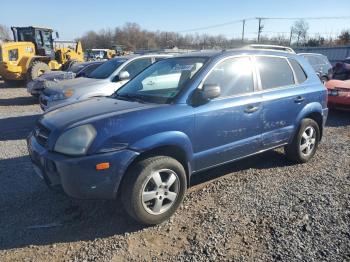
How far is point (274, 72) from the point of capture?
4840 mm

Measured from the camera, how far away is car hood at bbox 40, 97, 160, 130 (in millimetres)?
3445

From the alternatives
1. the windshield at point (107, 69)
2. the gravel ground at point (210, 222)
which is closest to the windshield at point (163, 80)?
the gravel ground at point (210, 222)

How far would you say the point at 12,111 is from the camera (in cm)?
1046

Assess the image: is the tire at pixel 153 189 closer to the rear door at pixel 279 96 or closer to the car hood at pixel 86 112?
the car hood at pixel 86 112

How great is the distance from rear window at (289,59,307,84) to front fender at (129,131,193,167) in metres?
2.42

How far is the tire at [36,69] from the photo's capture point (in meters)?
15.9

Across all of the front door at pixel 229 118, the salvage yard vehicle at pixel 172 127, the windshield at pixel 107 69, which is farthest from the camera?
the windshield at pixel 107 69

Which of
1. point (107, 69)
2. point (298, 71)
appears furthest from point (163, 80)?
point (107, 69)

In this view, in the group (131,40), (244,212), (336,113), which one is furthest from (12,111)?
(131,40)

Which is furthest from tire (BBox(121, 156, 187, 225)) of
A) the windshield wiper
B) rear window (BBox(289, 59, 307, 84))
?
rear window (BBox(289, 59, 307, 84))

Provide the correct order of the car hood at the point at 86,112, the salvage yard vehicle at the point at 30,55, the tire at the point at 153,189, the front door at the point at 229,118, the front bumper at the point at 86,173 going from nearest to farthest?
1. the front bumper at the point at 86,173
2. the tire at the point at 153,189
3. the car hood at the point at 86,112
4. the front door at the point at 229,118
5. the salvage yard vehicle at the point at 30,55

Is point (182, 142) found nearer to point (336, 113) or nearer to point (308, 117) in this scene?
point (308, 117)

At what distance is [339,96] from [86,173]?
7.94 meters

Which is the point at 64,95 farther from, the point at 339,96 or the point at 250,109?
the point at 339,96
